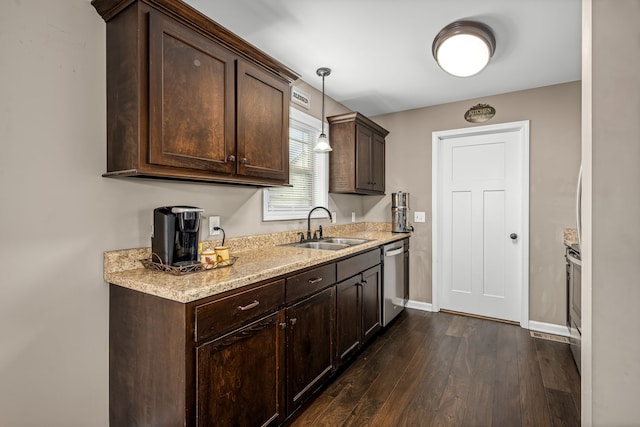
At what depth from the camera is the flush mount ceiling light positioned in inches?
84.0

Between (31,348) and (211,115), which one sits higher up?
(211,115)

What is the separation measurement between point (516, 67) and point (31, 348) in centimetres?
378

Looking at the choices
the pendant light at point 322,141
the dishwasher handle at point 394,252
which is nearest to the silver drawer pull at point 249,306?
the pendant light at point 322,141

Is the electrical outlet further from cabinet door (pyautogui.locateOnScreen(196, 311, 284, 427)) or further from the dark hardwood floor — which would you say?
the dark hardwood floor

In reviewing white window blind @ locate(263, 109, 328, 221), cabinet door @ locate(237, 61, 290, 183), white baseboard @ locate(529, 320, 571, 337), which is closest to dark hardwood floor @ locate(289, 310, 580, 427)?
white baseboard @ locate(529, 320, 571, 337)

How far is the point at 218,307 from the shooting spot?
1.33 meters

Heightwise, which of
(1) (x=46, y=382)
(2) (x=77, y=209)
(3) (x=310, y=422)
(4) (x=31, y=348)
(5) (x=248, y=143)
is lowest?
(3) (x=310, y=422)

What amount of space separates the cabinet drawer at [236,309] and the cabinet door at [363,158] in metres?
2.05

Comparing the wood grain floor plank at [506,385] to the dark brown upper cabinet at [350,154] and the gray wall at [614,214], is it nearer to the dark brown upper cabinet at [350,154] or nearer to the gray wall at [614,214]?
the gray wall at [614,214]

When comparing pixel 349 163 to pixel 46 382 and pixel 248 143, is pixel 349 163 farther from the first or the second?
pixel 46 382

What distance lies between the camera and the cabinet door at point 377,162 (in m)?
3.78

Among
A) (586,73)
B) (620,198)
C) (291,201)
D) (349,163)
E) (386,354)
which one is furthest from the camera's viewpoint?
(349,163)

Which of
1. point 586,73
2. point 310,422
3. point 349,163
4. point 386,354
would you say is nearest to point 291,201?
point 349,163

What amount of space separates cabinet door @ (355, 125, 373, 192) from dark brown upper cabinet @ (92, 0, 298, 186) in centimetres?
167
